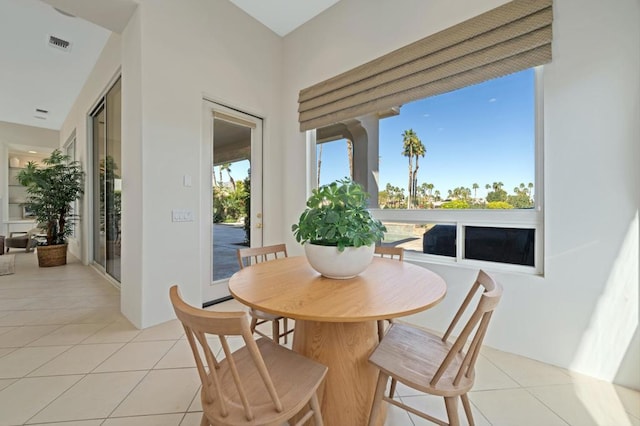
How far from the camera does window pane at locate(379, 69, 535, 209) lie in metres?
1.99

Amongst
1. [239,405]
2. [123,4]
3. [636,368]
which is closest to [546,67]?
[636,368]

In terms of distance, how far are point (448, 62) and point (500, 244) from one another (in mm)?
1505

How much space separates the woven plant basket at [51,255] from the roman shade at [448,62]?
17.0ft

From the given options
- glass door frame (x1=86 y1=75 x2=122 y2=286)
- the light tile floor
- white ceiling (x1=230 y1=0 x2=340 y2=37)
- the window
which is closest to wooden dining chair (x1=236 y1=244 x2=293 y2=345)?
the light tile floor

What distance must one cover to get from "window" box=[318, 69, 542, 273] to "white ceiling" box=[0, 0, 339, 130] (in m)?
1.83

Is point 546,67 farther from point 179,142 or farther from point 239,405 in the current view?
point 179,142

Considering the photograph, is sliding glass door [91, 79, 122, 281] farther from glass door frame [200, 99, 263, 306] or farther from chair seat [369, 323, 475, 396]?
chair seat [369, 323, 475, 396]

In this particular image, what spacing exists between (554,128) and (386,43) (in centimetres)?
160

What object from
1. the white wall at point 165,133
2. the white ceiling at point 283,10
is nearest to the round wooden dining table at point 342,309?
the white wall at point 165,133

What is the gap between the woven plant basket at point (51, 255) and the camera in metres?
4.54

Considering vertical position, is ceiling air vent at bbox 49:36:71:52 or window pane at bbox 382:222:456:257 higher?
ceiling air vent at bbox 49:36:71:52

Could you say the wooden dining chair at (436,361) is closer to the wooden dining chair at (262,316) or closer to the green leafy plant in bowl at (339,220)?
the green leafy plant in bowl at (339,220)

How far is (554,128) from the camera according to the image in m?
1.77

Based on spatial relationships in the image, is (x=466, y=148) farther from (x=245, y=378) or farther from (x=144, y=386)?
(x=144, y=386)
